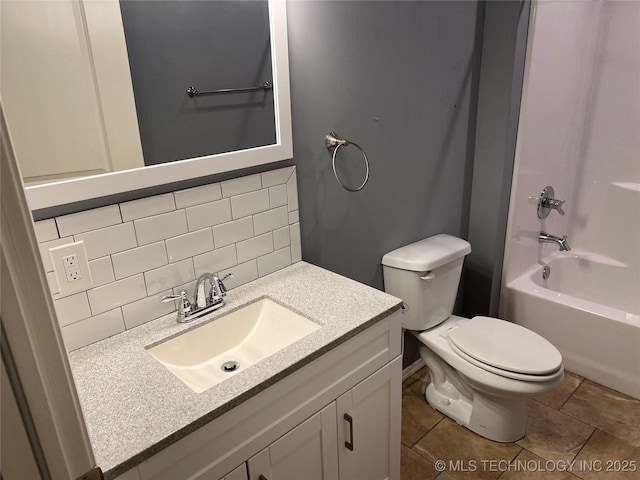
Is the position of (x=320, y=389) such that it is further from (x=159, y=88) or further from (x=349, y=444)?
(x=159, y=88)

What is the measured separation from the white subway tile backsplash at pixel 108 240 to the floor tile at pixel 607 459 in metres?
1.81

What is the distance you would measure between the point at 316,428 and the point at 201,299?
48 centimetres

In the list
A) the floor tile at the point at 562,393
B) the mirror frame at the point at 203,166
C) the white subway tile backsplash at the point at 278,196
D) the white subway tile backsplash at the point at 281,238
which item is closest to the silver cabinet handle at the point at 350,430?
the white subway tile backsplash at the point at 281,238

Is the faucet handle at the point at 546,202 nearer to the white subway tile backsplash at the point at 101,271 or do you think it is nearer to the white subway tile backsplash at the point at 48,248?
the white subway tile backsplash at the point at 101,271

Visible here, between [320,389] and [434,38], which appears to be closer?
[320,389]

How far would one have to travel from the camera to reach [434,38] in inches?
76.4

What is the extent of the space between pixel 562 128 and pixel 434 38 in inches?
39.8

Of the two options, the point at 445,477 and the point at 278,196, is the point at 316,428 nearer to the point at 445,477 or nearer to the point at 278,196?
the point at 278,196

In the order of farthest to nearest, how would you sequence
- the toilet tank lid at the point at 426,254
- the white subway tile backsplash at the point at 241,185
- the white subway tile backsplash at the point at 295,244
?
1. the toilet tank lid at the point at 426,254
2. the white subway tile backsplash at the point at 295,244
3. the white subway tile backsplash at the point at 241,185

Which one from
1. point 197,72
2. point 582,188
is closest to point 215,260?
point 197,72

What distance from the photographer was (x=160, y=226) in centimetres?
134

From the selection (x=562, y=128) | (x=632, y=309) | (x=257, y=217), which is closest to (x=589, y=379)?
(x=632, y=309)

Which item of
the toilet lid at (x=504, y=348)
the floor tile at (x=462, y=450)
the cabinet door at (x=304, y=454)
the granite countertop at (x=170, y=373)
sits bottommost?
the floor tile at (x=462, y=450)

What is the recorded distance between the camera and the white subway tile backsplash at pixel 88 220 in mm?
1169
